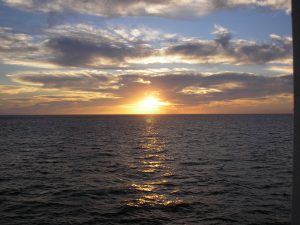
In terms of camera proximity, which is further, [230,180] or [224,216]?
[230,180]

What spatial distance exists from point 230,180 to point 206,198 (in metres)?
7.26

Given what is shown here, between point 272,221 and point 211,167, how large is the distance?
19.1m

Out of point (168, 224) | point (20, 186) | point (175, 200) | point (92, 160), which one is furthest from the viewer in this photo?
point (92, 160)

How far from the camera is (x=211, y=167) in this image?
38.7 meters

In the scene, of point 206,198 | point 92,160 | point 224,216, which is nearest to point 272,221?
point 224,216

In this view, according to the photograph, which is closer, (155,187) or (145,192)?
(145,192)

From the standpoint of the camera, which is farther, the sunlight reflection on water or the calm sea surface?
the sunlight reflection on water

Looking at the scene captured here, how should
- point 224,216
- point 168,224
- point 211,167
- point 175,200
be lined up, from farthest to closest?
point 211,167 → point 175,200 → point 224,216 → point 168,224

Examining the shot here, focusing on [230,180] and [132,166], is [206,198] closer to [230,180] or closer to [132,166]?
[230,180]

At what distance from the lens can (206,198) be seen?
24.6 m

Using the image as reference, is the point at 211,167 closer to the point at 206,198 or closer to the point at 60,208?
the point at 206,198

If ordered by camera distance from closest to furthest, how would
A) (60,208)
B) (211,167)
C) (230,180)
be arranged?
(60,208) < (230,180) < (211,167)

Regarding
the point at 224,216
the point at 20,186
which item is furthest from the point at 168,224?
the point at 20,186

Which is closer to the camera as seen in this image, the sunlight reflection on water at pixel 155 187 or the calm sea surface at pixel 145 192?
the calm sea surface at pixel 145 192
